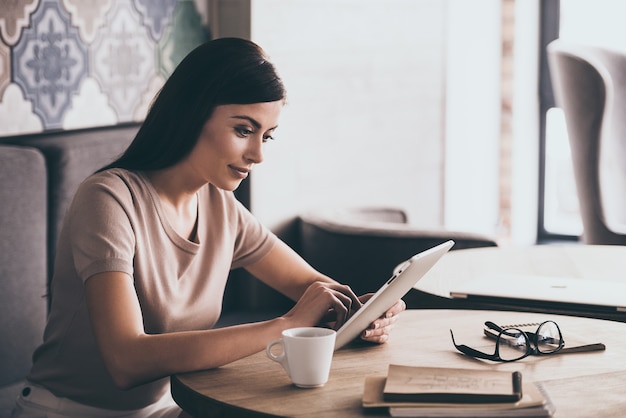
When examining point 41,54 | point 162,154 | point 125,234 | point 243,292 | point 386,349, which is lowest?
point 243,292

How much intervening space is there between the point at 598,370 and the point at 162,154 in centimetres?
85

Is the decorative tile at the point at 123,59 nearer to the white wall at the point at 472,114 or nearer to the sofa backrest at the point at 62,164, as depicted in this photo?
the sofa backrest at the point at 62,164

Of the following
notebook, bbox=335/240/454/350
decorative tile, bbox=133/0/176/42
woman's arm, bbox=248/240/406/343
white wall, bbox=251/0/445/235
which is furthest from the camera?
white wall, bbox=251/0/445/235

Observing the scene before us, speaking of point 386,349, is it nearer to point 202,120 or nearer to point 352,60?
point 202,120

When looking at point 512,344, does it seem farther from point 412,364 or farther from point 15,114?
point 15,114

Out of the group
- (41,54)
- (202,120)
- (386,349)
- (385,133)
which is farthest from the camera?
(385,133)

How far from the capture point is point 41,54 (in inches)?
89.6

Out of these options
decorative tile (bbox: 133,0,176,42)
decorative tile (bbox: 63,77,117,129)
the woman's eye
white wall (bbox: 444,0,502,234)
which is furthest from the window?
the woman's eye

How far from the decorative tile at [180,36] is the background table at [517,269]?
113 cm

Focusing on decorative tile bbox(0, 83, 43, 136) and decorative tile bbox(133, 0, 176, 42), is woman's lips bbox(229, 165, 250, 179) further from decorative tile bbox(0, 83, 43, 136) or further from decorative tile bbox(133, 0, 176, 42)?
decorative tile bbox(133, 0, 176, 42)

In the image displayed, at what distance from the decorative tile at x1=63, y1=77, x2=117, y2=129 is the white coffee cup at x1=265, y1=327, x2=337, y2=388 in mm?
1389

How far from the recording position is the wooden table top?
3.81 feet

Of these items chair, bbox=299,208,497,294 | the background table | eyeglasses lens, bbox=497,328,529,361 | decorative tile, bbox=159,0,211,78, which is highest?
decorative tile, bbox=159,0,211,78

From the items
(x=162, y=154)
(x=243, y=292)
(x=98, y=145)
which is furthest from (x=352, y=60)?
(x=162, y=154)
